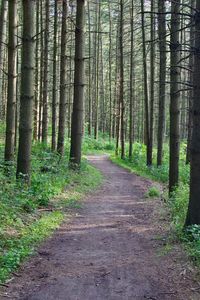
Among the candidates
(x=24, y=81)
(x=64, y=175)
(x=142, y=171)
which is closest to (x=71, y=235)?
(x=24, y=81)

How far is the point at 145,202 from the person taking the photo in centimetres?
1204

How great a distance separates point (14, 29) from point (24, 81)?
2096 mm

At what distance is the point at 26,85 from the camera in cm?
991

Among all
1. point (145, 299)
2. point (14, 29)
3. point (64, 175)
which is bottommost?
point (145, 299)

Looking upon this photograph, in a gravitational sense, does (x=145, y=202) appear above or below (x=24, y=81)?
below

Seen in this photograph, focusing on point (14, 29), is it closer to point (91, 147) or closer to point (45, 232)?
point (45, 232)

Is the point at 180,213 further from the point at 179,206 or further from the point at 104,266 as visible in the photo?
the point at 104,266

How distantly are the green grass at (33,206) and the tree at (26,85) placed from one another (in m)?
0.53

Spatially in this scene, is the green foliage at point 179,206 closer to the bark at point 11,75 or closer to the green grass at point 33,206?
the green grass at point 33,206

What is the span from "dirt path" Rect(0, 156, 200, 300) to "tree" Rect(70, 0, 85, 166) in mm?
5957

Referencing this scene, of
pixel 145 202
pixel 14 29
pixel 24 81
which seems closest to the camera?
pixel 24 81

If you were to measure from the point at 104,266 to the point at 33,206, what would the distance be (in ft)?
10.7

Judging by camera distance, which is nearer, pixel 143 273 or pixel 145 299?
pixel 145 299

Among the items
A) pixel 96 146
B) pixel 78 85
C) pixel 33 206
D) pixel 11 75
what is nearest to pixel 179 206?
pixel 33 206
